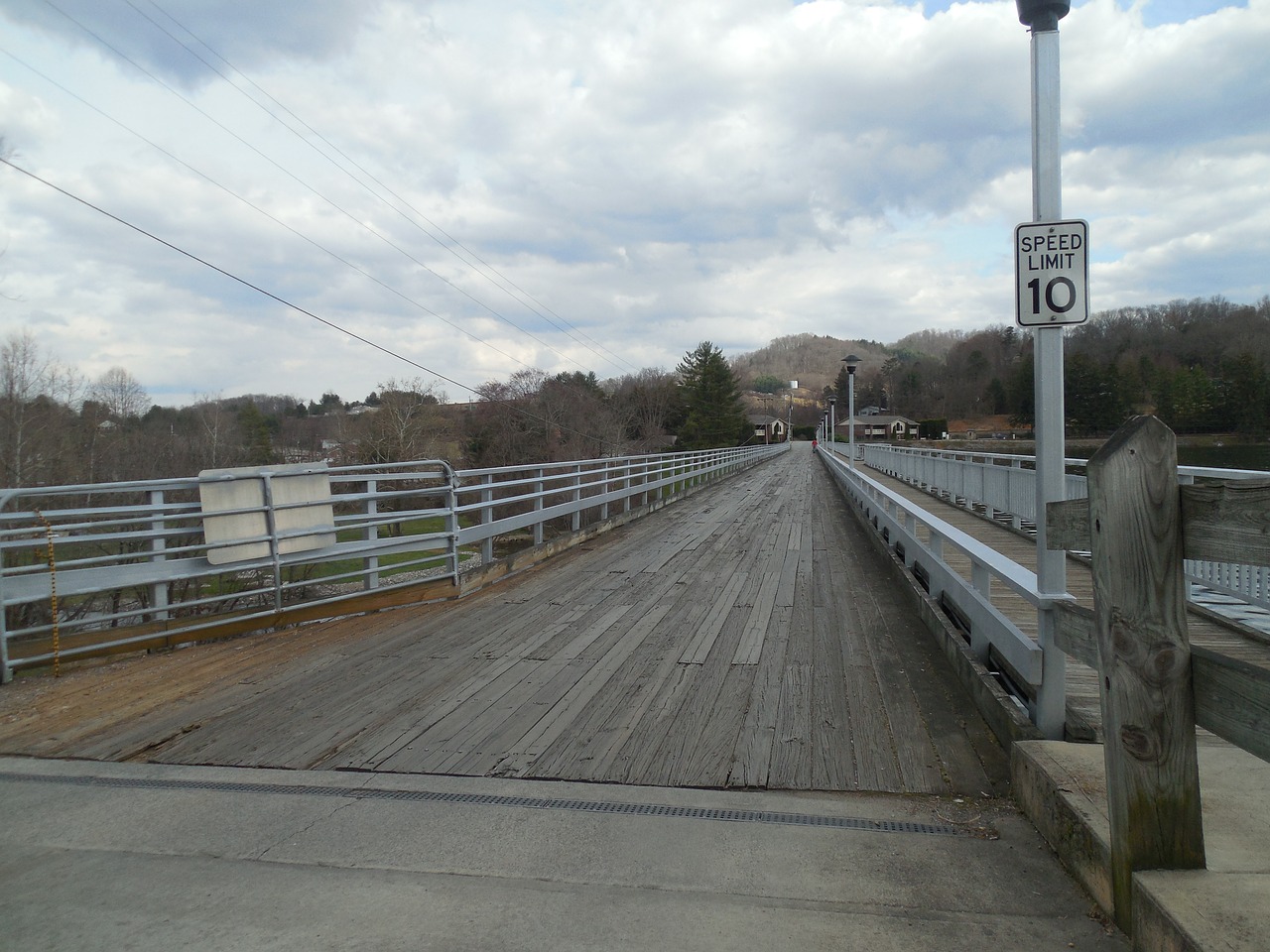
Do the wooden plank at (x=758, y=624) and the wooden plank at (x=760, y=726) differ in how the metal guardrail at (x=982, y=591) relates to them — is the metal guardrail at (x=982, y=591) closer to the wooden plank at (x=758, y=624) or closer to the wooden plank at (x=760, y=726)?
the wooden plank at (x=760, y=726)

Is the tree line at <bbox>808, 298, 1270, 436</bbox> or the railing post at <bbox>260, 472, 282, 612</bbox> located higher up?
the tree line at <bbox>808, 298, 1270, 436</bbox>

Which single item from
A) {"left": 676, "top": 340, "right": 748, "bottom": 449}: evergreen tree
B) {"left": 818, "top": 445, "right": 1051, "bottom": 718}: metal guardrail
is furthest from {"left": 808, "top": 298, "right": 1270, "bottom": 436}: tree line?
{"left": 676, "top": 340, "right": 748, "bottom": 449}: evergreen tree

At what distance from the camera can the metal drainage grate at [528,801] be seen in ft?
10.9

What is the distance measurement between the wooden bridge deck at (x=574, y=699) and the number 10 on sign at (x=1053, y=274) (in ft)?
7.19

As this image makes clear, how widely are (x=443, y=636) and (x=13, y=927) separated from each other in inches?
161

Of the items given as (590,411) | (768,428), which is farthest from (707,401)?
(768,428)

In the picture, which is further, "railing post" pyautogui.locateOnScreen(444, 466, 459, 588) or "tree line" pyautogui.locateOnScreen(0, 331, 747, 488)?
"tree line" pyautogui.locateOnScreen(0, 331, 747, 488)

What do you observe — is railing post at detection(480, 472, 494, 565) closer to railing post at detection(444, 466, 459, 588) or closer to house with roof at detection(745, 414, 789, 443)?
railing post at detection(444, 466, 459, 588)

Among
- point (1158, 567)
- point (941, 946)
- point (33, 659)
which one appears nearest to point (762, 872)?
point (941, 946)

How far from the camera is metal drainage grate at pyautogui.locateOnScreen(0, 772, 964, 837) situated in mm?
3309

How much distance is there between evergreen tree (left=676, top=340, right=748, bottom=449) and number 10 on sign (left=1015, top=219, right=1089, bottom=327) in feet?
277

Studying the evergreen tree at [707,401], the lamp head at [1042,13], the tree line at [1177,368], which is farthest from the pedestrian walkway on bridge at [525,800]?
the evergreen tree at [707,401]

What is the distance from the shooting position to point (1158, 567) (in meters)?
2.33

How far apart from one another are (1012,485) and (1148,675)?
36.7 ft
